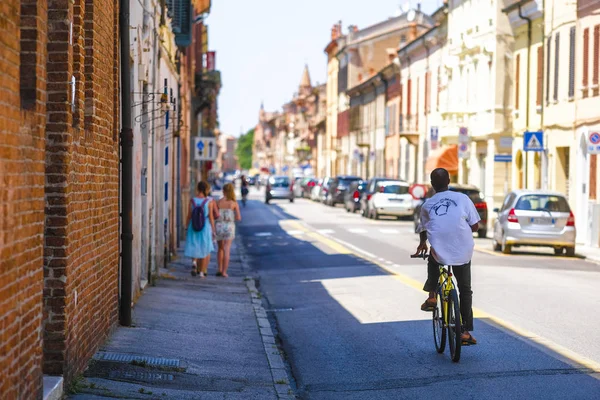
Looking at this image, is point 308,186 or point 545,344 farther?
point 308,186

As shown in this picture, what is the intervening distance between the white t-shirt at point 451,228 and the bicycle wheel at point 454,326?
33cm

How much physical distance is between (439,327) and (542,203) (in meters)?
17.3

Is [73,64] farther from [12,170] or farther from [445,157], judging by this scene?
[445,157]

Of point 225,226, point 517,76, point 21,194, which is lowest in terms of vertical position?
point 225,226

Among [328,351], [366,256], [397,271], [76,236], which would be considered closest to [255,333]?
[328,351]

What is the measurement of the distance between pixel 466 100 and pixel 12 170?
48.2m

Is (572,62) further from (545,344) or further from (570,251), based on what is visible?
(545,344)

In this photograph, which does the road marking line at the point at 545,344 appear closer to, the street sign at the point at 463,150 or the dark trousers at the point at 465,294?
the dark trousers at the point at 465,294

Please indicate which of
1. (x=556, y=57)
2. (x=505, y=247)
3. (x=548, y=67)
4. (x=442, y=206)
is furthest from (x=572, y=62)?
(x=442, y=206)

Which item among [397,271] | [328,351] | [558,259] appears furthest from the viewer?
[558,259]

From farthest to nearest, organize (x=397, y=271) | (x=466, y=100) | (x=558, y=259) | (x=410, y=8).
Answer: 1. (x=410, y=8)
2. (x=466, y=100)
3. (x=558, y=259)
4. (x=397, y=271)

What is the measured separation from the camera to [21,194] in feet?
22.9

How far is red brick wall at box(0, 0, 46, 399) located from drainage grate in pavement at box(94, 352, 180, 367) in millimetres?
2783

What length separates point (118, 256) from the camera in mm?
12812
